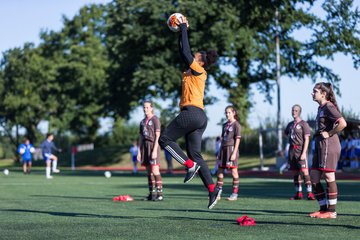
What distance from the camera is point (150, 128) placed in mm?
16406

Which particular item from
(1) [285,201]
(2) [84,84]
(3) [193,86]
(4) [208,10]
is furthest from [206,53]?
(2) [84,84]

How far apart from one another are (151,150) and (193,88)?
5.49 m

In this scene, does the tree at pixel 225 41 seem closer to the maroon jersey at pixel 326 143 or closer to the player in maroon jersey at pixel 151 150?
the player in maroon jersey at pixel 151 150

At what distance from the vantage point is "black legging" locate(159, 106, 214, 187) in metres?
10.9

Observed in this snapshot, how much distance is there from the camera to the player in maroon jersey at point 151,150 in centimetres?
1616

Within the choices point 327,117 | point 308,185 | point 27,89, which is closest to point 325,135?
point 327,117

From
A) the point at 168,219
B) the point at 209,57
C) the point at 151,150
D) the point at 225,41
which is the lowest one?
the point at 168,219

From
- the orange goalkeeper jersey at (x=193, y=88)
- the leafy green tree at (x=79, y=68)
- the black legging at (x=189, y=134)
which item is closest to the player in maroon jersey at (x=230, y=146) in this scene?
the black legging at (x=189, y=134)

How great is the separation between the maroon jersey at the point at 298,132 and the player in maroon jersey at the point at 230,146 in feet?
3.91

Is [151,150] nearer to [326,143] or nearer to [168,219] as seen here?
[168,219]

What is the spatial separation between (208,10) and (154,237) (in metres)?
38.8

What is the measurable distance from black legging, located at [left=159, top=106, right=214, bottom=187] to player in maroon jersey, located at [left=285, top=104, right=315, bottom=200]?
595cm

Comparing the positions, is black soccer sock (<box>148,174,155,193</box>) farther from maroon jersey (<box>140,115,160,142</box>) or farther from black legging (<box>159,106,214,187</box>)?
black legging (<box>159,106,214,187</box>)

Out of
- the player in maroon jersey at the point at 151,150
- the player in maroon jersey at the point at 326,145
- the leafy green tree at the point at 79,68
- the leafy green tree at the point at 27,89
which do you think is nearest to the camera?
the player in maroon jersey at the point at 326,145
